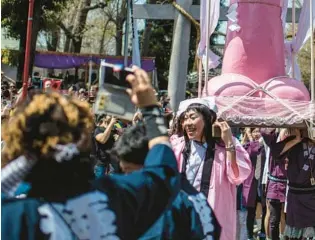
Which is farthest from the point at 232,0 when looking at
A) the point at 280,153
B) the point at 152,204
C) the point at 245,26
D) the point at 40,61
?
the point at 40,61

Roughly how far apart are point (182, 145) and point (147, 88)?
1.96 meters

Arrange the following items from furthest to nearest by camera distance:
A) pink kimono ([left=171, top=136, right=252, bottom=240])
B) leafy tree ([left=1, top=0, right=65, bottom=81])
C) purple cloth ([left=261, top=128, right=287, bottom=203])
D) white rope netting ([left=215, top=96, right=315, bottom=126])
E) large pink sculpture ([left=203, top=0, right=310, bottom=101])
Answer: leafy tree ([left=1, top=0, right=65, bottom=81]) < large pink sculpture ([left=203, top=0, right=310, bottom=101]) < purple cloth ([left=261, top=128, right=287, bottom=203]) < white rope netting ([left=215, top=96, right=315, bottom=126]) < pink kimono ([left=171, top=136, right=252, bottom=240])

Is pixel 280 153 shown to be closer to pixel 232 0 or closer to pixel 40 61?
pixel 232 0

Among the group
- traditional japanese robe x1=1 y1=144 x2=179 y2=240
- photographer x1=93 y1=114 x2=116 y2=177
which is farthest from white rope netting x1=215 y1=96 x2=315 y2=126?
traditional japanese robe x1=1 y1=144 x2=179 y2=240

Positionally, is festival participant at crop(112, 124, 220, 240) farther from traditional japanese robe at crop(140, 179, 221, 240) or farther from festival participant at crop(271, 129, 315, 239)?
festival participant at crop(271, 129, 315, 239)

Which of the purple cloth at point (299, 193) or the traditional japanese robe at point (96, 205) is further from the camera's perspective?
the purple cloth at point (299, 193)

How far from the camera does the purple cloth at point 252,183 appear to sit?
7.51 meters

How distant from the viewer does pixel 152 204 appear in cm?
209

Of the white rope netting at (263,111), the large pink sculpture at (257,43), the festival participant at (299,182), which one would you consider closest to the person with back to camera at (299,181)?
the festival participant at (299,182)

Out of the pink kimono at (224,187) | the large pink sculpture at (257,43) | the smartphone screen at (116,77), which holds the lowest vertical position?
the pink kimono at (224,187)

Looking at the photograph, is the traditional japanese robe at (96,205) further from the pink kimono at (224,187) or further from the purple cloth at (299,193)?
the purple cloth at (299,193)

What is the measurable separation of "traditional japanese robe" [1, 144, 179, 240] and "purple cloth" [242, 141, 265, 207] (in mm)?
5468

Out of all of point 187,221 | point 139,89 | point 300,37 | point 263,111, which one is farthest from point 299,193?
point 139,89

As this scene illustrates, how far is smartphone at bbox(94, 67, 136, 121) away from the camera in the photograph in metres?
2.04
